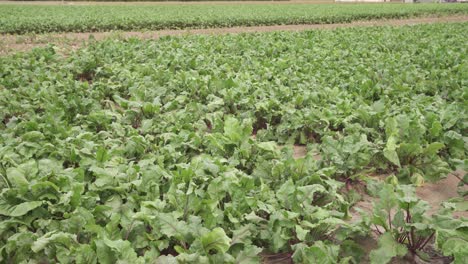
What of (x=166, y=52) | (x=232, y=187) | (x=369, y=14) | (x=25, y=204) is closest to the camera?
(x=25, y=204)

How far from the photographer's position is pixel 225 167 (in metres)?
3.83

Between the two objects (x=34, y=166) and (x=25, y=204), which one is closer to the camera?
(x=25, y=204)

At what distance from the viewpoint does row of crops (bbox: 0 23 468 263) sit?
2.87 meters

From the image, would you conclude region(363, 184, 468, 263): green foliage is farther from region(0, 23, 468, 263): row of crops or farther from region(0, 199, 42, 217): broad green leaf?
region(0, 199, 42, 217): broad green leaf

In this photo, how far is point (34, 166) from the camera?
356 cm

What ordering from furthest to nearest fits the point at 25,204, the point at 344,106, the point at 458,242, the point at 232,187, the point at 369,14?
the point at 369,14, the point at 344,106, the point at 232,187, the point at 25,204, the point at 458,242

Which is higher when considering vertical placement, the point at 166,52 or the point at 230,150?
the point at 166,52

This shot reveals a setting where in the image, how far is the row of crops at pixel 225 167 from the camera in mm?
2867

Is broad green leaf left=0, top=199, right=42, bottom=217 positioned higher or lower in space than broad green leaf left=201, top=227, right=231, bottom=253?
higher

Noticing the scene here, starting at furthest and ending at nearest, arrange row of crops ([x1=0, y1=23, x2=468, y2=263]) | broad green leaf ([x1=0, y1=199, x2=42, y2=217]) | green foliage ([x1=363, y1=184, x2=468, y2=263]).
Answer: broad green leaf ([x1=0, y1=199, x2=42, y2=217]) < row of crops ([x1=0, y1=23, x2=468, y2=263]) < green foliage ([x1=363, y1=184, x2=468, y2=263])

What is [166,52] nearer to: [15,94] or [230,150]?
[15,94]

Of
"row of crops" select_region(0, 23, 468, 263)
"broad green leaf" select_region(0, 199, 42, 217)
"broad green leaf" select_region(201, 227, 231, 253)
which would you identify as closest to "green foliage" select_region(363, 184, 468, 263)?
"row of crops" select_region(0, 23, 468, 263)

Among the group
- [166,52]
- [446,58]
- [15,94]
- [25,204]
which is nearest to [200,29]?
[166,52]

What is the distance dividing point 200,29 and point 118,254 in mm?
20940
